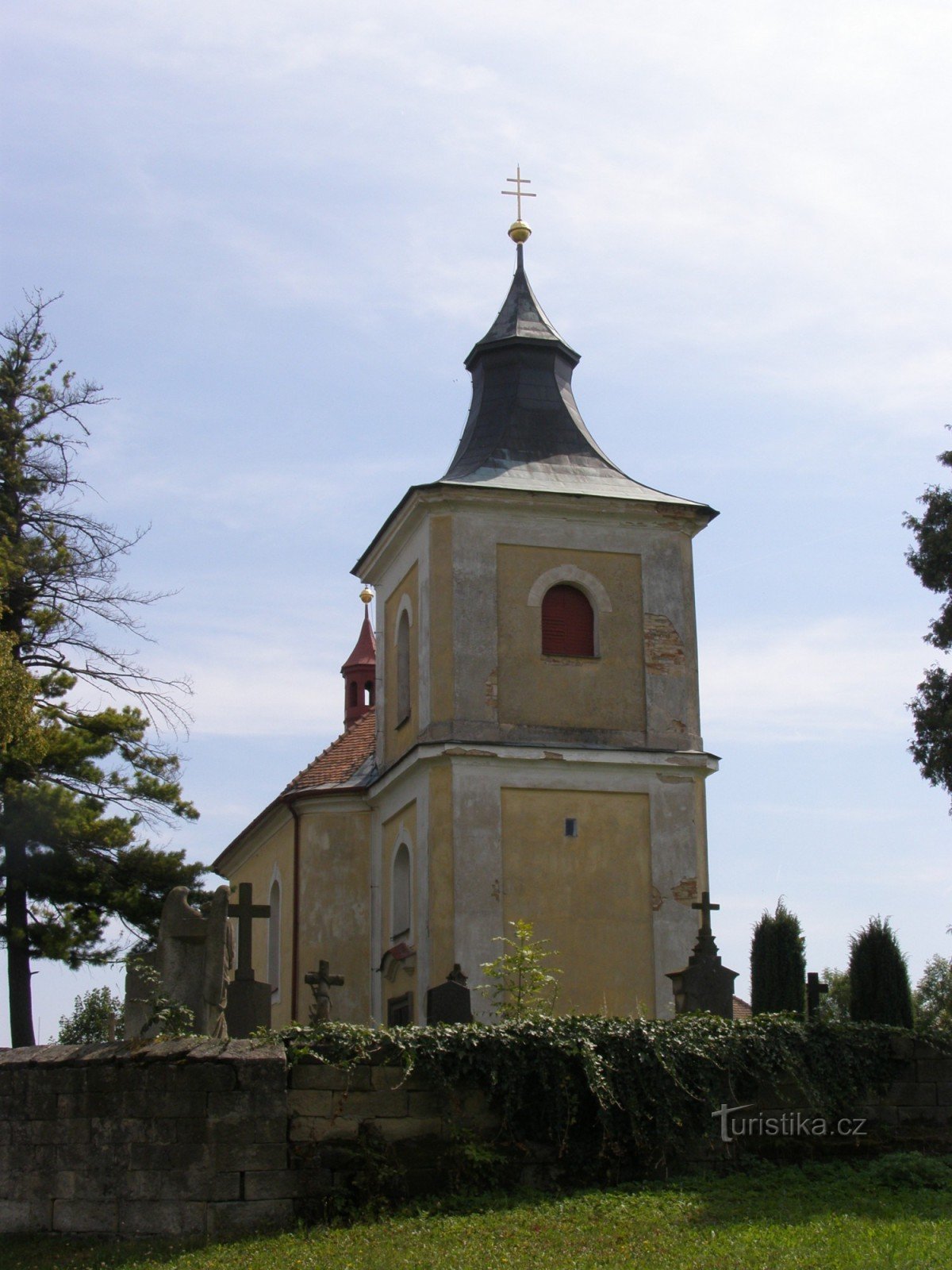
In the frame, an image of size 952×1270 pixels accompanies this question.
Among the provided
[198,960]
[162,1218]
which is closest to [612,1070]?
[162,1218]

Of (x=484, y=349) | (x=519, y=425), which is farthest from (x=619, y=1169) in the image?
(x=484, y=349)

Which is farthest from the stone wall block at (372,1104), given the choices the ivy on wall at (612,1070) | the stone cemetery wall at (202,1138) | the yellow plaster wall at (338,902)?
the yellow plaster wall at (338,902)

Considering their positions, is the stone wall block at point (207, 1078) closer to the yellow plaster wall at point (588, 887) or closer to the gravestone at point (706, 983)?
the gravestone at point (706, 983)

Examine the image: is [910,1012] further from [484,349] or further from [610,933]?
[484,349]

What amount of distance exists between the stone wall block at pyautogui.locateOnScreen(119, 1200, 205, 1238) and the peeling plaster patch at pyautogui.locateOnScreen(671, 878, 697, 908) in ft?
38.7

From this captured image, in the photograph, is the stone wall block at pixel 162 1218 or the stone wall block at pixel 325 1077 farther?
the stone wall block at pixel 325 1077

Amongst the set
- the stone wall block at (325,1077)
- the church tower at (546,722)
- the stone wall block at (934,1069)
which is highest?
the church tower at (546,722)

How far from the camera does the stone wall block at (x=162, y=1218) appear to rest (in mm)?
10422

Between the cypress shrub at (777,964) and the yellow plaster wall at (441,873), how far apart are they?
4719 millimetres

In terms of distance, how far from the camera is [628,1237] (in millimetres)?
10031

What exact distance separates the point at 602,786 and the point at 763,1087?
951 cm

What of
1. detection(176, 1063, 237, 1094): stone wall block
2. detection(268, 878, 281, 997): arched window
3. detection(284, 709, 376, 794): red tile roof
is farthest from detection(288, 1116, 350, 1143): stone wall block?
detection(268, 878, 281, 997): arched window

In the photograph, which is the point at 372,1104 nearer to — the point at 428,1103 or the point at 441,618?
the point at 428,1103

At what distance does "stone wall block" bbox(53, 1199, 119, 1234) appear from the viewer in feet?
34.4
